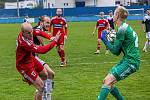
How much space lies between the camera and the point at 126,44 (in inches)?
358

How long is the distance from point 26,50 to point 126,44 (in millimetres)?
2100

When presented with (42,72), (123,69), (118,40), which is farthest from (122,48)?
(42,72)

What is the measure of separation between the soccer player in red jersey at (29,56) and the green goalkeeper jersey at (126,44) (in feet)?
4.15

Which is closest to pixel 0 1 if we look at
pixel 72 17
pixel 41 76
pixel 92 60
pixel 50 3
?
pixel 50 3

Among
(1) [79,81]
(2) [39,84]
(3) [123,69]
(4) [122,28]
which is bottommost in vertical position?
(1) [79,81]

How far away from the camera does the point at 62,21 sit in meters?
19.2

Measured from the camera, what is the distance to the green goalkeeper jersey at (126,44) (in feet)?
29.5

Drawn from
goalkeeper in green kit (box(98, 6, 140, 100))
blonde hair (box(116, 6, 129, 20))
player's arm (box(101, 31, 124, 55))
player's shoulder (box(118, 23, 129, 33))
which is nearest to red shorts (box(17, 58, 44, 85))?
goalkeeper in green kit (box(98, 6, 140, 100))

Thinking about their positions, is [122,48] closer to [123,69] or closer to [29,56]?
[123,69]

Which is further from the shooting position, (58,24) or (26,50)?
(58,24)

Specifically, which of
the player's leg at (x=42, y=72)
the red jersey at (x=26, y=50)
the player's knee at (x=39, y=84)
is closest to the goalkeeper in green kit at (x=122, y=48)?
the red jersey at (x=26, y=50)

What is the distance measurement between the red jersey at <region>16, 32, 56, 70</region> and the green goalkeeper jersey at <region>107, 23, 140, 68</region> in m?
1.29

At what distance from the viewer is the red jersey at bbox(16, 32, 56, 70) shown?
9.33 metres

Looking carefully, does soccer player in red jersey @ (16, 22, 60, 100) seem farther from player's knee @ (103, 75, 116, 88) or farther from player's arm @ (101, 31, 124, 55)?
player's knee @ (103, 75, 116, 88)
